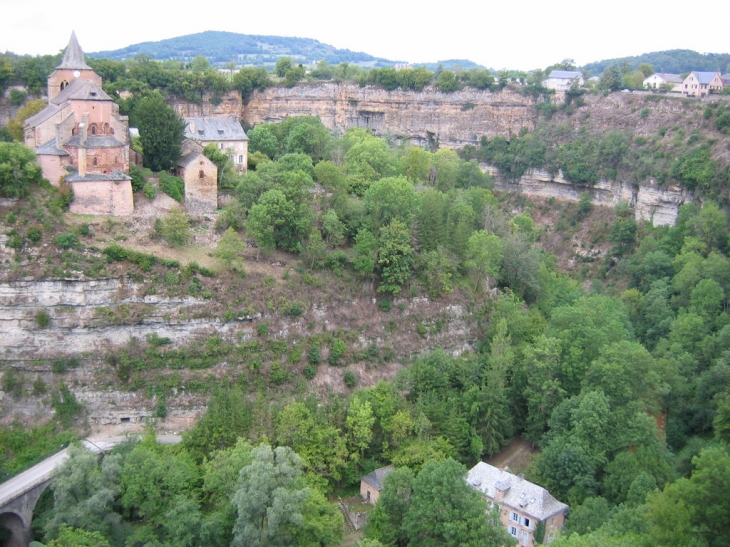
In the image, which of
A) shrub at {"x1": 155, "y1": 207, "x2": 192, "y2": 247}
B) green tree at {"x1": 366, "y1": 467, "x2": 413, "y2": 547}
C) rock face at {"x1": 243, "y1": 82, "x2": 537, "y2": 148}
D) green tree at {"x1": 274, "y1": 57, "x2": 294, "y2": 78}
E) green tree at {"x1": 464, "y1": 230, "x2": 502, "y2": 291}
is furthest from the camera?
green tree at {"x1": 274, "y1": 57, "x2": 294, "y2": 78}

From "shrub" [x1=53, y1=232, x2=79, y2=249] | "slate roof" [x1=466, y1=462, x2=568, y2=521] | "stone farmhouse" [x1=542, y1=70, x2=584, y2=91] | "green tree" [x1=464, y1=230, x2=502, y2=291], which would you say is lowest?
"slate roof" [x1=466, y1=462, x2=568, y2=521]

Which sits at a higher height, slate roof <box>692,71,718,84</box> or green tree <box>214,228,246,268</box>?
slate roof <box>692,71,718,84</box>

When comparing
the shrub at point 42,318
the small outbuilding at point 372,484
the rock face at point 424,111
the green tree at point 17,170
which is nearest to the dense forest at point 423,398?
the small outbuilding at point 372,484

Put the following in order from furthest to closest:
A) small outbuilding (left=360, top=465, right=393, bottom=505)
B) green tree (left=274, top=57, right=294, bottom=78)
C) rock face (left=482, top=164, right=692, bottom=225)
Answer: green tree (left=274, top=57, right=294, bottom=78), rock face (left=482, top=164, right=692, bottom=225), small outbuilding (left=360, top=465, right=393, bottom=505)

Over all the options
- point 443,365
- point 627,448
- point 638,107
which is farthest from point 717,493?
point 638,107

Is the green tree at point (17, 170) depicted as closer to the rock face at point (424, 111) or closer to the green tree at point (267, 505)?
the green tree at point (267, 505)

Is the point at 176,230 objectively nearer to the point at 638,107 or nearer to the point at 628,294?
the point at 628,294

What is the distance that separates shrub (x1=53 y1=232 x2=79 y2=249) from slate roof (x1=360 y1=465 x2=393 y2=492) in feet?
70.4

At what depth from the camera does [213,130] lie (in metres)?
55.9

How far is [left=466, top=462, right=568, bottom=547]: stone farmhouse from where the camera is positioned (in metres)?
33.7

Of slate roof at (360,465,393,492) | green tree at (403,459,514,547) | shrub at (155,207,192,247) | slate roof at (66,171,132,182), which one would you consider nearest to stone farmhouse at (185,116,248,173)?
slate roof at (66,171,132,182)

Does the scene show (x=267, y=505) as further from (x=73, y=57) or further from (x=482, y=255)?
(x=73, y=57)

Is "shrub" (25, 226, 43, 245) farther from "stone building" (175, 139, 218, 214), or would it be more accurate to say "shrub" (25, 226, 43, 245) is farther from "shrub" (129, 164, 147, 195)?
"stone building" (175, 139, 218, 214)

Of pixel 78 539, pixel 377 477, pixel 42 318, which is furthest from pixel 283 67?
pixel 78 539
